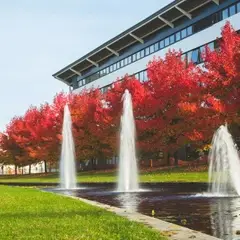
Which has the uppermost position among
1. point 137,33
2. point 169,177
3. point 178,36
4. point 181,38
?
point 137,33

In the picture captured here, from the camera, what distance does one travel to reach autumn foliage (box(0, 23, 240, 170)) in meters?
31.6

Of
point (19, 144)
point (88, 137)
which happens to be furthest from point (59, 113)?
point (19, 144)

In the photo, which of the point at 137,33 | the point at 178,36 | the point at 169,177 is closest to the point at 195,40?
the point at 178,36

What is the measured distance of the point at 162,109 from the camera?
38.1m

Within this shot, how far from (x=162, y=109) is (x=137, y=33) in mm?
23595

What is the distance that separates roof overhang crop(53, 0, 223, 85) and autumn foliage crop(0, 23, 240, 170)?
10218 millimetres

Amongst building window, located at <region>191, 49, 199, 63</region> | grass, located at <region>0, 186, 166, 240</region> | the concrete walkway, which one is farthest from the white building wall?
the concrete walkway

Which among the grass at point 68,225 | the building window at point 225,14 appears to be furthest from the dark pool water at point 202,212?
the building window at point 225,14

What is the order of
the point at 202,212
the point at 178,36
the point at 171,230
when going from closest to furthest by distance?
1. the point at 171,230
2. the point at 202,212
3. the point at 178,36

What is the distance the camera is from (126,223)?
987 cm

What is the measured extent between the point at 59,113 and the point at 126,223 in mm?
41735

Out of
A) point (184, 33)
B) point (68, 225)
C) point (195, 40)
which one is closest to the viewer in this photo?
point (68, 225)

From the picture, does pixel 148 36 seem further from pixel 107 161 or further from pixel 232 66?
pixel 232 66

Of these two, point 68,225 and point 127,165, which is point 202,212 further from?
point 127,165
